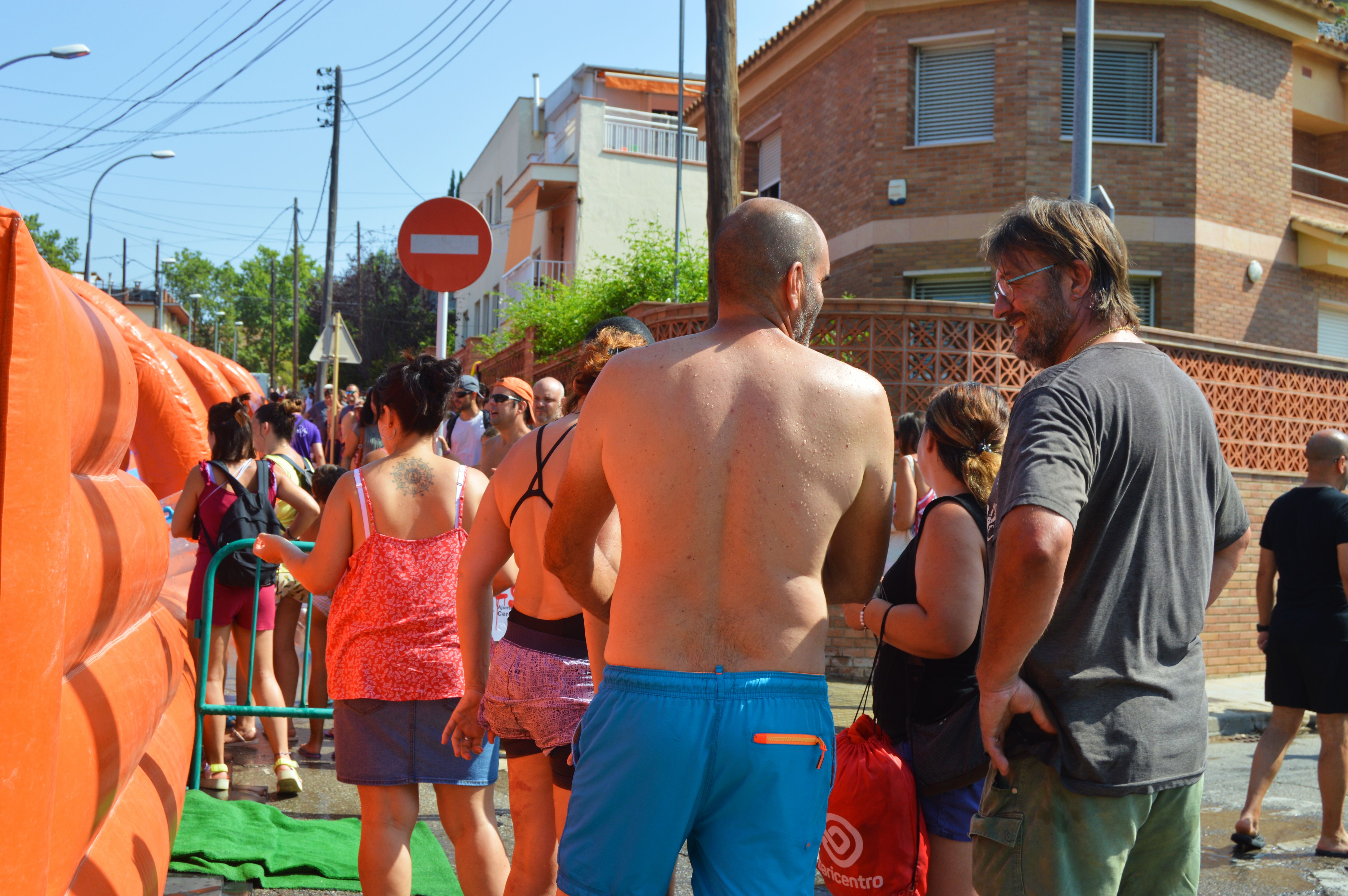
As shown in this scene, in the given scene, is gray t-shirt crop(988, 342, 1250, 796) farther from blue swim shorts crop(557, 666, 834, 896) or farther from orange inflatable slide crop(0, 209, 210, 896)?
orange inflatable slide crop(0, 209, 210, 896)

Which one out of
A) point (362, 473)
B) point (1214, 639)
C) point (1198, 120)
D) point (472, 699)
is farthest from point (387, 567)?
point (1198, 120)

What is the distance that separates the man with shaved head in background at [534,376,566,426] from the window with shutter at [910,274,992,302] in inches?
400

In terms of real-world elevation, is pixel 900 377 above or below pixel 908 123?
below

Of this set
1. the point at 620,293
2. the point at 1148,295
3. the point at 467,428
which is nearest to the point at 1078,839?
the point at 467,428

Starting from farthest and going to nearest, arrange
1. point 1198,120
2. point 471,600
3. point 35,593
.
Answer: point 1198,120
point 471,600
point 35,593

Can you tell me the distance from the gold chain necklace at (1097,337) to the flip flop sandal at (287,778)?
5003 mm

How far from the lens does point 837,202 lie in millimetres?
17172

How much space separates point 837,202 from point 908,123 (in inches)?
62.9

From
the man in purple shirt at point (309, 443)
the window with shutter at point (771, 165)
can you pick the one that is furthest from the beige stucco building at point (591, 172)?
the man in purple shirt at point (309, 443)

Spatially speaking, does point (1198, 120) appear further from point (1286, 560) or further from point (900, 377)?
point (1286, 560)

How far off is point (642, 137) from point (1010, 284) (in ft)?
88.1

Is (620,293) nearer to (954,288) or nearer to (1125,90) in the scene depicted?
(954,288)

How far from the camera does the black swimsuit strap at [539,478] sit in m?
3.45

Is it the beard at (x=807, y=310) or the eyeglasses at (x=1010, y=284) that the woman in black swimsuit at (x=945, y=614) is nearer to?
the eyeglasses at (x=1010, y=284)
